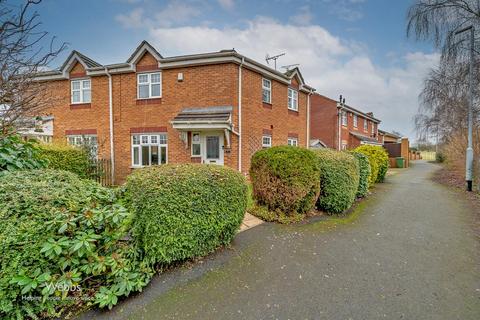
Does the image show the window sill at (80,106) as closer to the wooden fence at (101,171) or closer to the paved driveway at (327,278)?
the wooden fence at (101,171)

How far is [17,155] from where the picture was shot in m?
4.50

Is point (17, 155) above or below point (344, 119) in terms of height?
below

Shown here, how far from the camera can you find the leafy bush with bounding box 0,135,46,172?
413 centimetres

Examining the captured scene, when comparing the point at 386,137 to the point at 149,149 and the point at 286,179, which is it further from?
the point at 286,179

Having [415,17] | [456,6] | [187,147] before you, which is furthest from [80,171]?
[456,6]

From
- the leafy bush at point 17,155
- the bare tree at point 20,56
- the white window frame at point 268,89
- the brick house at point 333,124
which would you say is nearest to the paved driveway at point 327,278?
the leafy bush at point 17,155

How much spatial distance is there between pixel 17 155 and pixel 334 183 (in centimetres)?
710

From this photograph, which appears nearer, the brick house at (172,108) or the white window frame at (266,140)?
the brick house at (172,108)

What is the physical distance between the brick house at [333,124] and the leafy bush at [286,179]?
54.6 ft

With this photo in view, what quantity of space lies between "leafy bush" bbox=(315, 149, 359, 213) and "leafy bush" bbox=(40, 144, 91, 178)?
8509mm

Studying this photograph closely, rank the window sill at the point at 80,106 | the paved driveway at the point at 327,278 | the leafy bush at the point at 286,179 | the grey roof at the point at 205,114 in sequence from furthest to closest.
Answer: the window sill at the point at 80,106
the grey roof at the point at 205,114
the leafy bush at the point at 286,179
the paved driveway at the point at 327,278

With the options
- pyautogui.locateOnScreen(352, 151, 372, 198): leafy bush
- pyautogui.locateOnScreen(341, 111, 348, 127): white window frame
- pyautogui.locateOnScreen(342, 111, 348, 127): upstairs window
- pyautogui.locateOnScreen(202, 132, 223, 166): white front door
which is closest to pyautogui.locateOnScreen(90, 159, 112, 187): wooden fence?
pyautogui.locateOnScreen(202, 132, 223, 166): white front door

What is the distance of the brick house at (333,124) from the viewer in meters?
23.0

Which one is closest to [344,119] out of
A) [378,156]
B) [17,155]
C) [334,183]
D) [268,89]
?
[378,156]
